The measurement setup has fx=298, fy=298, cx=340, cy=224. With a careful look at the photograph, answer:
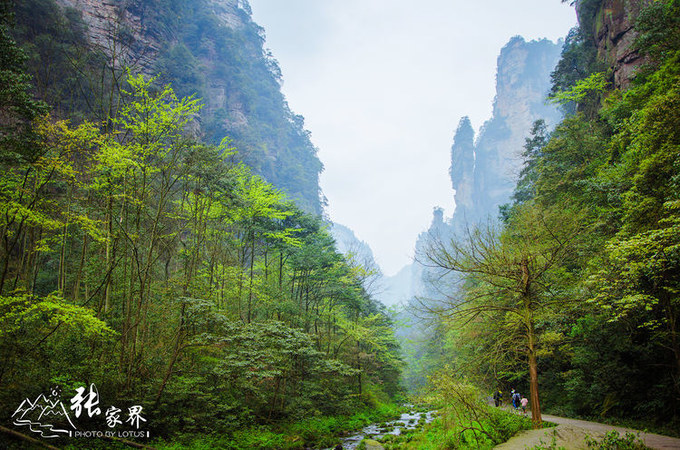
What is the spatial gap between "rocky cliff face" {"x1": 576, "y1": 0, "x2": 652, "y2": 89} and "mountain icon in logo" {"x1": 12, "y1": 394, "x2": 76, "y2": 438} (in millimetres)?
22830

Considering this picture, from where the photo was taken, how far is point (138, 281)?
1252cm

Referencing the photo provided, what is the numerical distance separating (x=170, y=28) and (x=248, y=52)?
24252 millimetres

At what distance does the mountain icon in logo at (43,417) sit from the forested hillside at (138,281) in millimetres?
53

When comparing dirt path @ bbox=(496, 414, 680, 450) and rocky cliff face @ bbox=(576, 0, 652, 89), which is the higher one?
rocky cliff face @ bbox=(576, 0, 652, 89)

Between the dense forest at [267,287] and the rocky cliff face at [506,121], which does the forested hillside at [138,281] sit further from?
the rocky cliff face at [506,121]

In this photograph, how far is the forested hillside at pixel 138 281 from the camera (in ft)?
23.8

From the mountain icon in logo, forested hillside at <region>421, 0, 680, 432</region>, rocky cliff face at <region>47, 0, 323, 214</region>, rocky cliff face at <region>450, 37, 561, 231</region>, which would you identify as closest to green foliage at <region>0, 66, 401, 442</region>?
the mountain icon in logo

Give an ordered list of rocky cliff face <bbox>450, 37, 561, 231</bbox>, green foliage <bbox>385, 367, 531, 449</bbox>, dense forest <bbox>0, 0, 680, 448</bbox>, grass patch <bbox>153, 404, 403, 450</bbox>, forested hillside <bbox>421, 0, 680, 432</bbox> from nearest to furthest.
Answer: forested hillside <bbox>421, 0, 680, 432</bbox>
green foliage <bbox>385, 367, 531, 449</bbox>
dense forest <bbox>0, 0, 680, 448</bbox>
grass patch <bbox>153, 404, 403, 450</bbox>
rocky cliff face <bbox>450, 37, 561, 231</bbox>

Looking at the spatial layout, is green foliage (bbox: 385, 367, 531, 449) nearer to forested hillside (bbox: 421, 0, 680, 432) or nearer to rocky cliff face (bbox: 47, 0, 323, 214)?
forested hillside (bbox: 421, 0, 680, 432)

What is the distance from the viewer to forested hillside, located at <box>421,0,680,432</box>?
20.7ft

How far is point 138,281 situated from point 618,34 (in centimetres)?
2624

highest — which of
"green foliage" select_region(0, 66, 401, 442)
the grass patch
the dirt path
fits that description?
"green foliage" select_region(0, 66, 401, 442)

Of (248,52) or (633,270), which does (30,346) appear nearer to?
(633,270)

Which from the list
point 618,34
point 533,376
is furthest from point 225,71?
point 533,376
